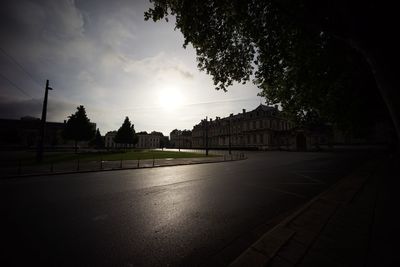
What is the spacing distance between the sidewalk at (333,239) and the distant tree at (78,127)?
53393 millimetres

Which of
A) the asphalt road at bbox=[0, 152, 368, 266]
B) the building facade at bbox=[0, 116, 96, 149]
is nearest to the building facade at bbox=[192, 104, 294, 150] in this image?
the asphalt road at bbox=[0, 152, 368, 266]

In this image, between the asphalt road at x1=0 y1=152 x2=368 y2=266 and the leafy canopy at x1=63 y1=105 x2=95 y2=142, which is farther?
the leafy canopy at x1=63 y1=105 x2=95 y2=142

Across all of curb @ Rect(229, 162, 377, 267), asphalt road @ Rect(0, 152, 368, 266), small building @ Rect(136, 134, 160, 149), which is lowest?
asphalt road @ Rect(0, 152, 368, 266)

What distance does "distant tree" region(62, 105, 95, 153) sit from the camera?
4559 cm

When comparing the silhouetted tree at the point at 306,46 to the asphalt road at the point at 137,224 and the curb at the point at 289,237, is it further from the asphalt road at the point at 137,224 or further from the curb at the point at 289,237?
the asphalt road at the point at 137,224

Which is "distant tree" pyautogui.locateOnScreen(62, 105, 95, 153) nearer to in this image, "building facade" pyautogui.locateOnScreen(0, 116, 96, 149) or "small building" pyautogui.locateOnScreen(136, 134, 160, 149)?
"building facade" pyautogui.locateOnScreen(0, 116, 96, 149)

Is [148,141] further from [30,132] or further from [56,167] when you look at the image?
[56,167]

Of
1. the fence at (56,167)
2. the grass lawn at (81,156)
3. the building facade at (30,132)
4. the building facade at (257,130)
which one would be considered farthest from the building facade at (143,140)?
the fence at (56,167)

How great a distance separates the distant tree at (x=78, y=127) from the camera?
45.6 m

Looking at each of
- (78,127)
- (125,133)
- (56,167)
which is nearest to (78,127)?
(78,127)

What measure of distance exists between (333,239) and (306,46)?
342 inches

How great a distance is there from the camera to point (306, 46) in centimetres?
871

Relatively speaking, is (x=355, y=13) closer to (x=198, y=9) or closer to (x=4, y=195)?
(x=198, y=9)

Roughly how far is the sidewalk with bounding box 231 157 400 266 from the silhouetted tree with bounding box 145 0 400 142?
2271mm
